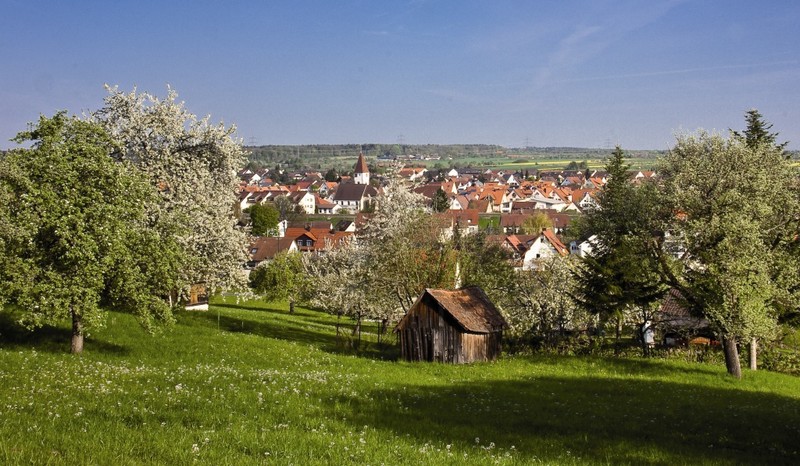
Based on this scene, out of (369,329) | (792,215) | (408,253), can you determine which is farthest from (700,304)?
(369,329)

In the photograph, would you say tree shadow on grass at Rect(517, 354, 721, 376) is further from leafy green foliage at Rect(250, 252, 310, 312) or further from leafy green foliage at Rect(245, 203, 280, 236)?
leafy green foliage at Rect(245, 203, 280, 236)

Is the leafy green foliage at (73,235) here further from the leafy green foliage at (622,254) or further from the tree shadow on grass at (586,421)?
the leafy green foliage at (622,254)

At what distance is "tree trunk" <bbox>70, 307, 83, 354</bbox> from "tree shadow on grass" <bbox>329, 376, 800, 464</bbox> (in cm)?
1322

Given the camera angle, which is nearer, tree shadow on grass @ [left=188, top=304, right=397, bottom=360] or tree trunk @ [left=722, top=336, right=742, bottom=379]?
tree trunk @ [left=722, top=336, right=742, bottom=379]

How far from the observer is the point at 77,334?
2714 centimetres

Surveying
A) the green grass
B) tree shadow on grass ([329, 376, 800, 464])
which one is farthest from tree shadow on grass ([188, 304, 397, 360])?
tree shadow on grass ([329, 376, 800, 464])

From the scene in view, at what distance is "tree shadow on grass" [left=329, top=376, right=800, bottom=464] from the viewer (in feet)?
49.2

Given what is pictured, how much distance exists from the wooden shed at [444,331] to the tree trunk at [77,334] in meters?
16.6

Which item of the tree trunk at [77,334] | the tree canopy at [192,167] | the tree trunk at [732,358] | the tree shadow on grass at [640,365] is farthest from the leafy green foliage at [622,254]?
the tree trunk at [77,334]

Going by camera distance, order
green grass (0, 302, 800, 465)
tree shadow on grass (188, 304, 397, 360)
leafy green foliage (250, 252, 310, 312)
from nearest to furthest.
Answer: green grass (0, 302, 800, 465)
tree shadow on grass (188, 304, 397, 360)
leafy green foliage (250, 252, 310, 312)

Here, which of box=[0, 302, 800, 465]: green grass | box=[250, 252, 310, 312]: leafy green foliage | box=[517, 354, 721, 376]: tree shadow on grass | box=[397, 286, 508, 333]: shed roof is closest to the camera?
box=[0, 302, 800, 465]: green grass

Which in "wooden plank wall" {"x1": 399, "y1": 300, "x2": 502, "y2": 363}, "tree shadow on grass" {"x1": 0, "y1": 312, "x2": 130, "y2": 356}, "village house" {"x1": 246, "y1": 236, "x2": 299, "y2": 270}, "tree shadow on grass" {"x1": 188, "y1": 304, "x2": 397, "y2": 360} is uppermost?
"village house" {"x1": 246, "y1": 236, "x2": 299, "y2": 270}

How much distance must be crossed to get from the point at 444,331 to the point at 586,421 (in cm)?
1773

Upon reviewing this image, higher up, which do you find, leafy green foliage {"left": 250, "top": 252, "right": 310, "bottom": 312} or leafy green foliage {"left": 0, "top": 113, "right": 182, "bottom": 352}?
leafy green foliage {"left": 0, "top": 113, "right": 182, "bottom": 352}
